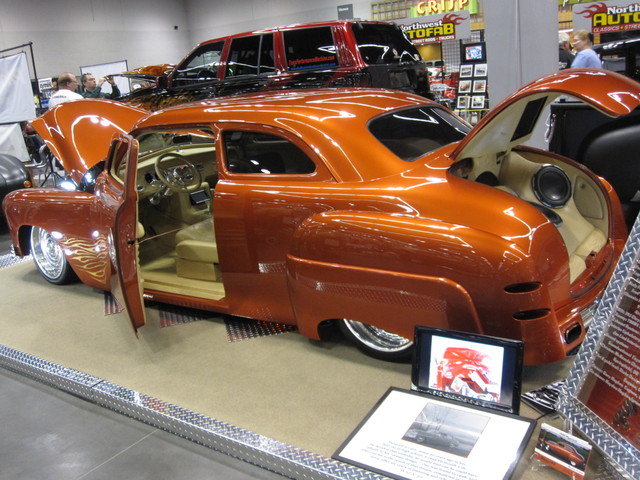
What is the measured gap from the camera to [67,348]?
3945mm

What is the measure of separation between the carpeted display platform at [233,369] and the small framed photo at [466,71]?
8.20m

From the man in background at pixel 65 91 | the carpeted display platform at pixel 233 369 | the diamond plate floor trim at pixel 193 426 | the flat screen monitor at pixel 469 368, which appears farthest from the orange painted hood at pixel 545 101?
the man in background at pixel 65 91

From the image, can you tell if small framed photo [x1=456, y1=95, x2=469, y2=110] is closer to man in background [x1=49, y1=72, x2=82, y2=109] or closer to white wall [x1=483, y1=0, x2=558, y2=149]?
white wall [x1=483, y1=0, x2=558, y2=149]

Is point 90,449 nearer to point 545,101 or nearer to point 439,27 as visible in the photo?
point 545,101

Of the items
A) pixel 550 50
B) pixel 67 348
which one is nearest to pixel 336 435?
pixel 67 348

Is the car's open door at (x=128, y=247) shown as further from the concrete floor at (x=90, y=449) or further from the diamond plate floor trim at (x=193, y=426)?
the concrete floor at (x=90, y=449)

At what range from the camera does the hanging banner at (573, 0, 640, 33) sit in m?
9.25

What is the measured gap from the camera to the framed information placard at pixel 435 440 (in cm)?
230

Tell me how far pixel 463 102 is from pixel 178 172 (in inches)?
290

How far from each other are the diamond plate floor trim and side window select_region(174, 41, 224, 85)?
227 inches

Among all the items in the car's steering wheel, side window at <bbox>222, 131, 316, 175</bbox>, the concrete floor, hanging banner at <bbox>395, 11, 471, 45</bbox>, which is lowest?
the concrete floor

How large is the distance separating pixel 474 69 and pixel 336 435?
9205 millimetres

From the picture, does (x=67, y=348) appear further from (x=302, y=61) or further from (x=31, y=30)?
(x=31, y=30)

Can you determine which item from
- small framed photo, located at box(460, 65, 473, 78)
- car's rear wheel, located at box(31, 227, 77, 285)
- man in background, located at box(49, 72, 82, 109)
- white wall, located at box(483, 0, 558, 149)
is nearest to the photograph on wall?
car's rear wheel, located at box(31, 227, 77, 285)
